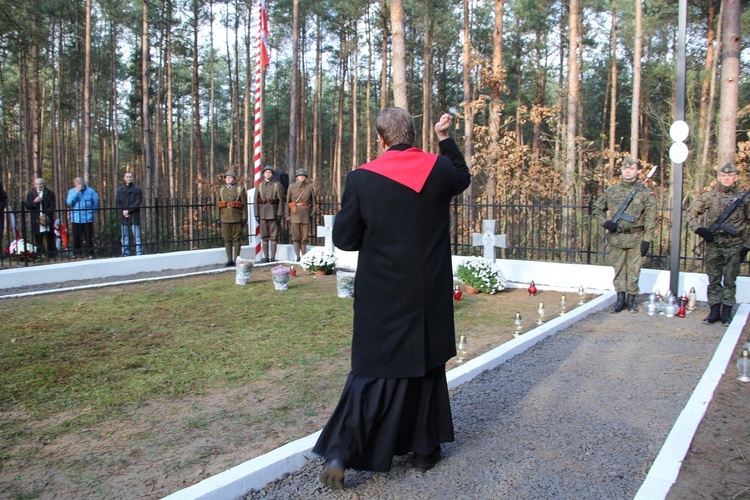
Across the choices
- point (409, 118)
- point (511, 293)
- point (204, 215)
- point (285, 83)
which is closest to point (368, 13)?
point (285, 83)

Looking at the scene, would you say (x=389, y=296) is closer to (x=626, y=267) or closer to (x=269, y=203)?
(x=626, y=267)

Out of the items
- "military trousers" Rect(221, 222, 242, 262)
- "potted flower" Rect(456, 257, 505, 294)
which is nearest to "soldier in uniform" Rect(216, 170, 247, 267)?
"military trousers" Rect(221, 222, 242, 262)

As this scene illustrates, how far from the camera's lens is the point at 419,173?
3.13m

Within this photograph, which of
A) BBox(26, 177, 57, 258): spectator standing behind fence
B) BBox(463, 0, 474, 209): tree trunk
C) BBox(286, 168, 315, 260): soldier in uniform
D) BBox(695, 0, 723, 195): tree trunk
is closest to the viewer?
BBox(26, 177, 57, 258): spectator standing behind fence

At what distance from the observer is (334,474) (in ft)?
10.1

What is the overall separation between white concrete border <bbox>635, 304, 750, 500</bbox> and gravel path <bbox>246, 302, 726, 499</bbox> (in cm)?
10

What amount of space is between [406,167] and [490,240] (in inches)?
322

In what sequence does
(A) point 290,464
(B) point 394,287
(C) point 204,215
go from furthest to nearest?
(C) point 204,215 → (A) point 290,464 → (B) point 394,287

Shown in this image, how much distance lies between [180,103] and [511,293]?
1615 inches

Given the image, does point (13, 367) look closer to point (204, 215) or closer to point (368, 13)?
point (204, 215)

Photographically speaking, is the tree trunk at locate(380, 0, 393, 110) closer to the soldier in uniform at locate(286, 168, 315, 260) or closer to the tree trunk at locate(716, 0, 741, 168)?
the soldier in uniform at locate(286, 168, 315, 260)

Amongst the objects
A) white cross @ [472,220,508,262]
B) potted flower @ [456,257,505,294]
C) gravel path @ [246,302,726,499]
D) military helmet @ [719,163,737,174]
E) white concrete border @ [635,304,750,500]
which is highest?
military helmet @ [719,163,737,174]

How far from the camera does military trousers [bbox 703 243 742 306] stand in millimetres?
7465

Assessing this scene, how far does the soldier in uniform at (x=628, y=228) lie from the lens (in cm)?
798
